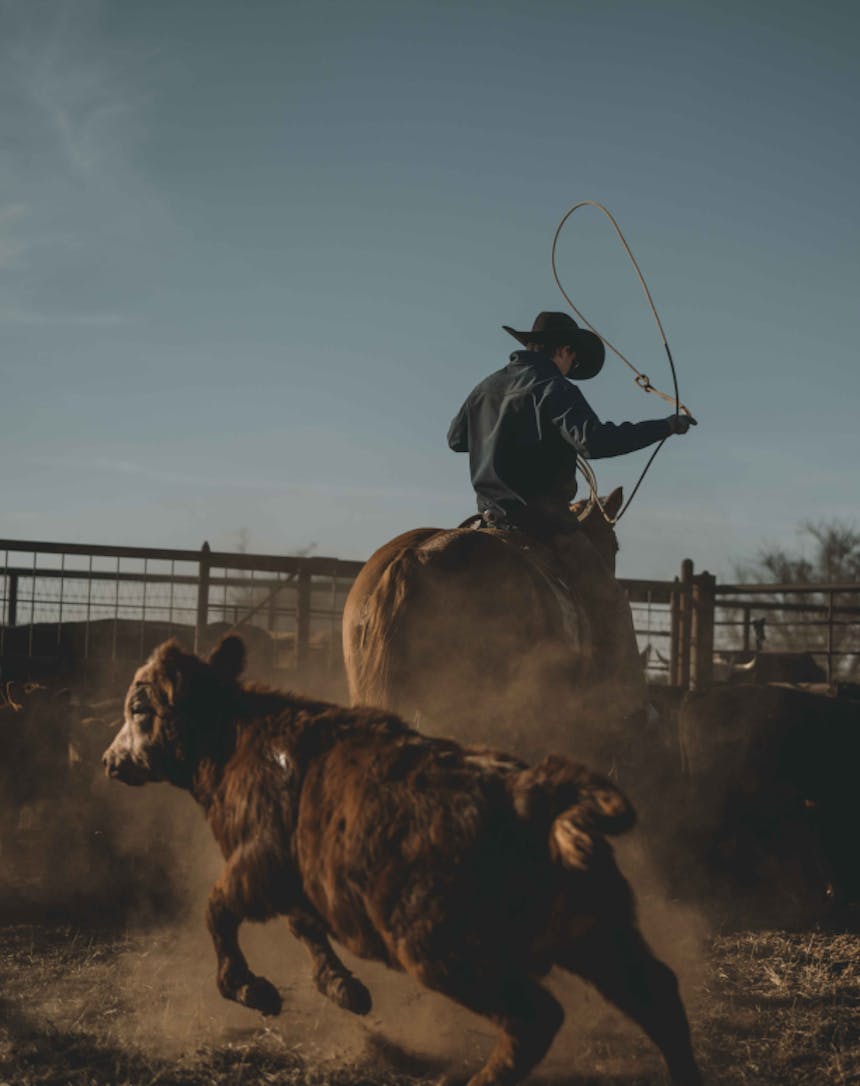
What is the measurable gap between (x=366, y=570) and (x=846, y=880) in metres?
3.80

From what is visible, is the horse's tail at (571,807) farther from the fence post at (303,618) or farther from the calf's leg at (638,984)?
the fence post at (303,618)

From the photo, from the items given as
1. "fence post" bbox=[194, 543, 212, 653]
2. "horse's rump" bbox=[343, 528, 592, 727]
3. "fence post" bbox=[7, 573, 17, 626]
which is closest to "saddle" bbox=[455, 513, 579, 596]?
"horse's rump" bbox=[343, 528, 592, 727]

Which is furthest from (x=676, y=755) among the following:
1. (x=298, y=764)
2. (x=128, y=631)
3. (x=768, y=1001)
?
(x=128, y=631)

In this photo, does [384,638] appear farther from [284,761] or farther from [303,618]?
[303,618]

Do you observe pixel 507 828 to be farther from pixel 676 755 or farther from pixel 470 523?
pixel 676 755

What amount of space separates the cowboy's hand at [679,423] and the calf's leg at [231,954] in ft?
9.19

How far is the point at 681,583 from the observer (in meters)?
10.7

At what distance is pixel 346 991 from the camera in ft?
11.1

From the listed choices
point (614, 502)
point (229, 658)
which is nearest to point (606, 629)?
point (614, 502)

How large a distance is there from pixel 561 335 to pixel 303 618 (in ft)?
13.4

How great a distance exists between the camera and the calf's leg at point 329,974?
3387 mm

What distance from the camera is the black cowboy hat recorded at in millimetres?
5699

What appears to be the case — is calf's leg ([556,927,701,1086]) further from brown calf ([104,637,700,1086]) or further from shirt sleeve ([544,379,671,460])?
shirt sleeve ([544,379,671,460])

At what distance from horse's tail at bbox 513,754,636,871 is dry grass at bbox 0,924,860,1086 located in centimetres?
129
